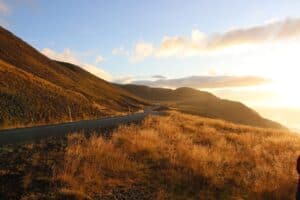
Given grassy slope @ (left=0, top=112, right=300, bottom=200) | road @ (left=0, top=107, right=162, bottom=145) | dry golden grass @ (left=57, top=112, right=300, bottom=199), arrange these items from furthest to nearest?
road @ (left=0, top=107, right=162, bottom=145)
dry golden grass @ (left=57, top=112, right=300, bottom=199)
grassy slope @ (left=0, top=112, right=300, bottom=200)

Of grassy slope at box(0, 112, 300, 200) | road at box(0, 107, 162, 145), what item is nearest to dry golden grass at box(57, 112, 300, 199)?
grassy slope at box(0, 112, 300, 200)

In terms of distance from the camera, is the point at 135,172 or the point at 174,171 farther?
the point at 174,171

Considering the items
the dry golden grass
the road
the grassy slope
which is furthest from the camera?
the road

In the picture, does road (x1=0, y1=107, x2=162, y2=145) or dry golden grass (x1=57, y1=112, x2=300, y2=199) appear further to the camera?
road (x1=0, y1=107, x2=162, y2=145)

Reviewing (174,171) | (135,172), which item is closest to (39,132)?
(135,172)

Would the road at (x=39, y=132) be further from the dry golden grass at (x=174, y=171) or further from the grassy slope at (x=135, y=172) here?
the dry golden grass at (x=174, y=171)

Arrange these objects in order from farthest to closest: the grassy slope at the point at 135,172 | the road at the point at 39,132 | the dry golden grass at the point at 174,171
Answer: the road at the point at 39,132, the dry golden grass at the point at 174,171, the grassy slope at the point at 135,172

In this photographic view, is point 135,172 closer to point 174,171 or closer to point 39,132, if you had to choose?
point 174,171

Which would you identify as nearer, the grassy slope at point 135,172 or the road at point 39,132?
the grassy slope at point 135,172

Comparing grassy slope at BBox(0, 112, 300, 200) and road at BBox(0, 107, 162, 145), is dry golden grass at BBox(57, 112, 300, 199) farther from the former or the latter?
road at BBox(0, 107, 162, 145)

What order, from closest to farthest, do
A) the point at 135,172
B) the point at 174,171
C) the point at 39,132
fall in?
the point at 135,172 → the point at 174,171 → the point at 39,132

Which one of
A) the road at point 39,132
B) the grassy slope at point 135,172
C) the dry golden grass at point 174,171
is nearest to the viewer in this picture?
the grassy slope at point 135,172

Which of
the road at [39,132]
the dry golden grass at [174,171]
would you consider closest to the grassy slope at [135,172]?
the dry golden grass at [174,171]

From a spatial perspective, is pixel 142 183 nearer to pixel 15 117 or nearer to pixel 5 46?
pixel 15 117
